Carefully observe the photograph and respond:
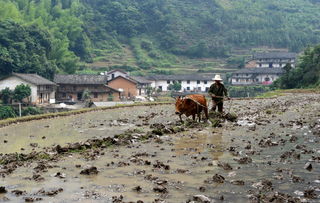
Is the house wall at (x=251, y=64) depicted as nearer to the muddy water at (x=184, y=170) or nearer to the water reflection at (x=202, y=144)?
the water reflection at (x=202, y=144)

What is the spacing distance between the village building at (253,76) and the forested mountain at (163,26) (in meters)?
22.8

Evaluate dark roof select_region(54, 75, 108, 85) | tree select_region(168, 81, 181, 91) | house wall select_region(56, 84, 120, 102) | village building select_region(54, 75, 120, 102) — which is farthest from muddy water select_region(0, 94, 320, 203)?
tree select_region(168, 81, 181, 91)

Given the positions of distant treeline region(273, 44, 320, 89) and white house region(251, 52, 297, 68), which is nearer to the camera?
distant treeline region(273, 44, 320, 89)

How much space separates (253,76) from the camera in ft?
302

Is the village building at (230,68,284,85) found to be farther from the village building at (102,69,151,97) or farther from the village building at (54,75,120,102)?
the village building at (54,75,120,102)

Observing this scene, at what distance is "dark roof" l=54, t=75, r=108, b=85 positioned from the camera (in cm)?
6519


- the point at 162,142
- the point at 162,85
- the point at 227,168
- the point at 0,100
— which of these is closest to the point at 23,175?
the point at 227,168

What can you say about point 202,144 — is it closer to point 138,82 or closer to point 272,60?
point 138,82

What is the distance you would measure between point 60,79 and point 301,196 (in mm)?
61810

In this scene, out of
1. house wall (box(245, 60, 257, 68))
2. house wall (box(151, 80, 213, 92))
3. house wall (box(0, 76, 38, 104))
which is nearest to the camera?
house wall (box(0, 76, 38, 104))

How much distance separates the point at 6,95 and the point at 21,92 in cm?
225

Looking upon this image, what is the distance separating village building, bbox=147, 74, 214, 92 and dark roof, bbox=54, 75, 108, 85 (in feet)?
71.9

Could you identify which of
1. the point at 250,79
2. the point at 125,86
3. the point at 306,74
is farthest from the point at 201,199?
the point at 250,79

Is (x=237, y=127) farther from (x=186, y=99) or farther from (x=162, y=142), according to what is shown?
(x=162, y=142)
